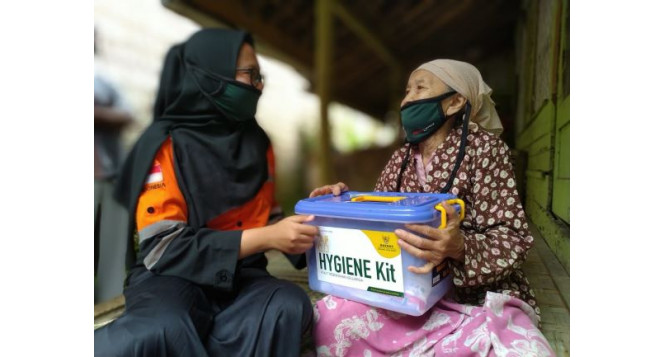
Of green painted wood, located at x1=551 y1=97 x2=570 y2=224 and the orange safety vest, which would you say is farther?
the orange safety vest

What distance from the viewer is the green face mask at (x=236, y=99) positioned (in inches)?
55.2

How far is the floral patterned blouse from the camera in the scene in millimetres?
1051

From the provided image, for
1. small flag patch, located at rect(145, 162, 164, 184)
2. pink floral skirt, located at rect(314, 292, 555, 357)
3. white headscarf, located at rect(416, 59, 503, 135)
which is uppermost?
white headscarf, located at rect(416, 59, 503, 135)

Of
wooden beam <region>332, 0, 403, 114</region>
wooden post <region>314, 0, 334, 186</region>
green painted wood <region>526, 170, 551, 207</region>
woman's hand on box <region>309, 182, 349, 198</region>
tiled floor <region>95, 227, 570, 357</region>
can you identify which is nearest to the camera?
tiled floor <region>95, 227, 570, 357</region>

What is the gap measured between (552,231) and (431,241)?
1.38 ft

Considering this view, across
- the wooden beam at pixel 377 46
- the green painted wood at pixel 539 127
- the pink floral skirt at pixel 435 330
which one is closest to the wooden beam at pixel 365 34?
the wooden beam at pixel 377 46

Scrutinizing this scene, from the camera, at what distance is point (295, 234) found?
112 cm

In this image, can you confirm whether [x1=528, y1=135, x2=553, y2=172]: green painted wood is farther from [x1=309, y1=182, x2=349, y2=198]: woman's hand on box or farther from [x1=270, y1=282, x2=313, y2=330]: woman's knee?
[x1=270, y1=282, x2=313, y2=330]: woman's knee

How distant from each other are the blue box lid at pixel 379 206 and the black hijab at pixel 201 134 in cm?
39

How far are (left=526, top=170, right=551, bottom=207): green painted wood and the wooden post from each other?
1.12m

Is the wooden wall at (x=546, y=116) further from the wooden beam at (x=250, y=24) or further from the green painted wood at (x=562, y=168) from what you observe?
the wooden beam at (x=250, y=24)

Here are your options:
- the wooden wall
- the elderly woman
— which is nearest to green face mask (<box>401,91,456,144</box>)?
the elderly woman

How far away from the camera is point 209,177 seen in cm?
141
